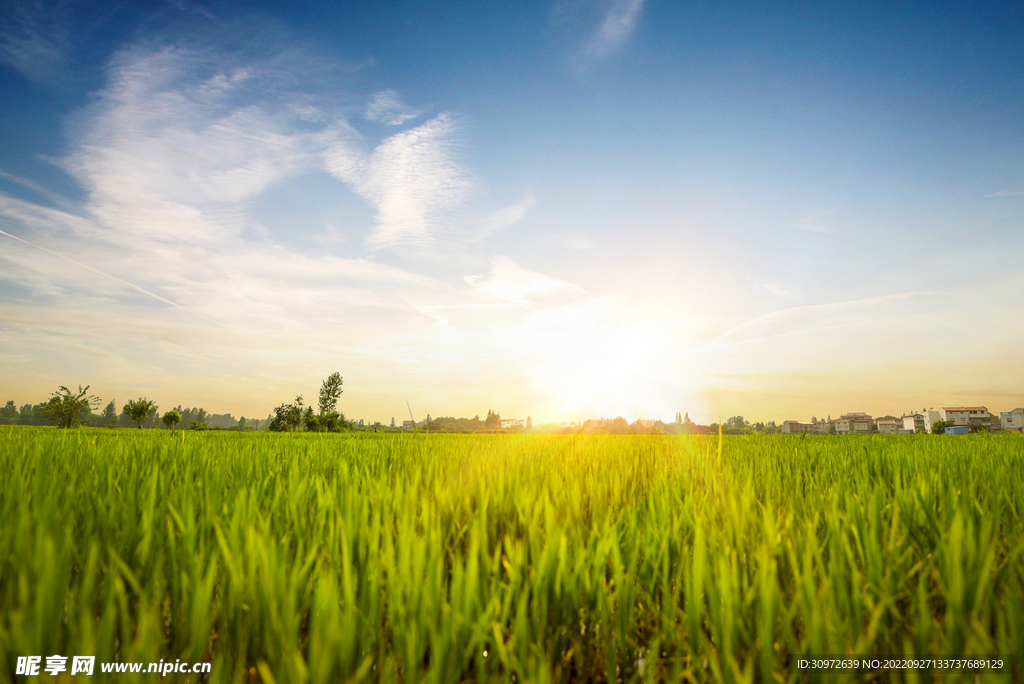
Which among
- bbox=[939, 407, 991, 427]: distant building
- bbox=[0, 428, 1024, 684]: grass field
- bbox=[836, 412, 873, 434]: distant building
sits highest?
bbox=[0, 428, 1024, 684]: grass field

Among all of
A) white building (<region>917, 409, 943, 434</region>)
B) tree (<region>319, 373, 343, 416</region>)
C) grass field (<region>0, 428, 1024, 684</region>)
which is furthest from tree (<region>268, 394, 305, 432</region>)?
white building (<region>917, 409, 943, 434</region>)

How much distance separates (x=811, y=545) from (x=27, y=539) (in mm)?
2184

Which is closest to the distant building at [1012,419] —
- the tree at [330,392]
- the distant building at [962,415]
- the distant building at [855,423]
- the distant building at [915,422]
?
the distant building at [962,415]

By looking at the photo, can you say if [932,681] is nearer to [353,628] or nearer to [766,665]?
[766,665]

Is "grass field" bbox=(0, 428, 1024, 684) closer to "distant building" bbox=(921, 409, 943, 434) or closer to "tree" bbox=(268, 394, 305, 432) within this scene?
"tree" bbox=(268, 394, 305, 432)

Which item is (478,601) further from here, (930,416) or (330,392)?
(930,416)

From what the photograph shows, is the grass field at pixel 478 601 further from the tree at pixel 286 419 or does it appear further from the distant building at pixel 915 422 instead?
the distant building at pixel 915 422

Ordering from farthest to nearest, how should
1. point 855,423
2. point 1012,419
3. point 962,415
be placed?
point 855,423 → point 962,415 → point 1012,419

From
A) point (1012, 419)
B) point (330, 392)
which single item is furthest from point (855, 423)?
point (330, 392)

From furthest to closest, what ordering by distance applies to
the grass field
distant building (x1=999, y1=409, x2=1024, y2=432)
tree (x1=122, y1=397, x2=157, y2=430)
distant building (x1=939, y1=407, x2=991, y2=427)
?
1. distant building (x1=939, y1=407, x2=991, y2=427)
2. distant building (x1=999, y1=409, x2=1024, y2=432)
3. tree (x1=122, y1=397, x2=157, y2=430)
4. the grass field

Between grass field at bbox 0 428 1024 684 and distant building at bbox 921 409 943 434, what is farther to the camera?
distant building at bbox 921 409 943 434

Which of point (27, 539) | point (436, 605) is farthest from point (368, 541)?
point (27, 539)

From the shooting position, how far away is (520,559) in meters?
1.18

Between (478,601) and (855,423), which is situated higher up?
(478,601)
